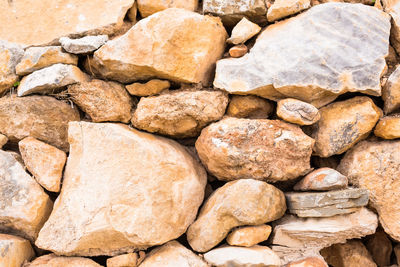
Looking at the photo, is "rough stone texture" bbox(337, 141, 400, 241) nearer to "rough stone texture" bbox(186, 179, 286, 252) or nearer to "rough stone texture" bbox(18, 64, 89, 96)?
"rough stone texture" bbox(186, 179, 286, 252)

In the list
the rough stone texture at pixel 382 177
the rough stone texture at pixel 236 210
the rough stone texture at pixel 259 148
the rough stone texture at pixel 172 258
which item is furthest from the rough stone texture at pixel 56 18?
the rough stone texture at pixel 382 177

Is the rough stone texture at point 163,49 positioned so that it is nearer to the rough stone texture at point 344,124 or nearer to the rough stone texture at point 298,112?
the rough stone texture at point 298,112

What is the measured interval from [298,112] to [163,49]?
1.02m

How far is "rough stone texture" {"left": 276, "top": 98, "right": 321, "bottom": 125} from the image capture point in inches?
98.7

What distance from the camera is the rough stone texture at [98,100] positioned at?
2615 millimetres

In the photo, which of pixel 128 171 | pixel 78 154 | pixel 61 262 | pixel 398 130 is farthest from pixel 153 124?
pixel 398 130

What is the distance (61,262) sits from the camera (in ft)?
7.89

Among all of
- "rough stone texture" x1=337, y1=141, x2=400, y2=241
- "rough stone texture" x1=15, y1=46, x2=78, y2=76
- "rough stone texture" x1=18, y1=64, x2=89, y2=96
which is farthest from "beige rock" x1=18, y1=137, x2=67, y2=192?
"rough stone texture" x1=337, y1=141, x2=400, y2=241

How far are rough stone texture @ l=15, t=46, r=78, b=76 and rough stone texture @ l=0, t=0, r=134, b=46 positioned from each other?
140mm

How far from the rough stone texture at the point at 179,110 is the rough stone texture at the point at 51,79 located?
0.51 metres

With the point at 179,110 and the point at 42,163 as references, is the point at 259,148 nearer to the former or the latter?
the point at 179,110

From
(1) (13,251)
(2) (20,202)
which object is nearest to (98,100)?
(2) (20,202)

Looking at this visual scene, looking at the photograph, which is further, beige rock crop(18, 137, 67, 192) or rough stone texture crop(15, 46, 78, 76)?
rough stone texture crop(15, 46, 78, 76)

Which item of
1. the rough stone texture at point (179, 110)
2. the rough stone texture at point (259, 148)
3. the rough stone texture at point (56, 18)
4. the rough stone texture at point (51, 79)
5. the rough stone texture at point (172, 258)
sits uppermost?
the rough stone texture at point (56, 18)
